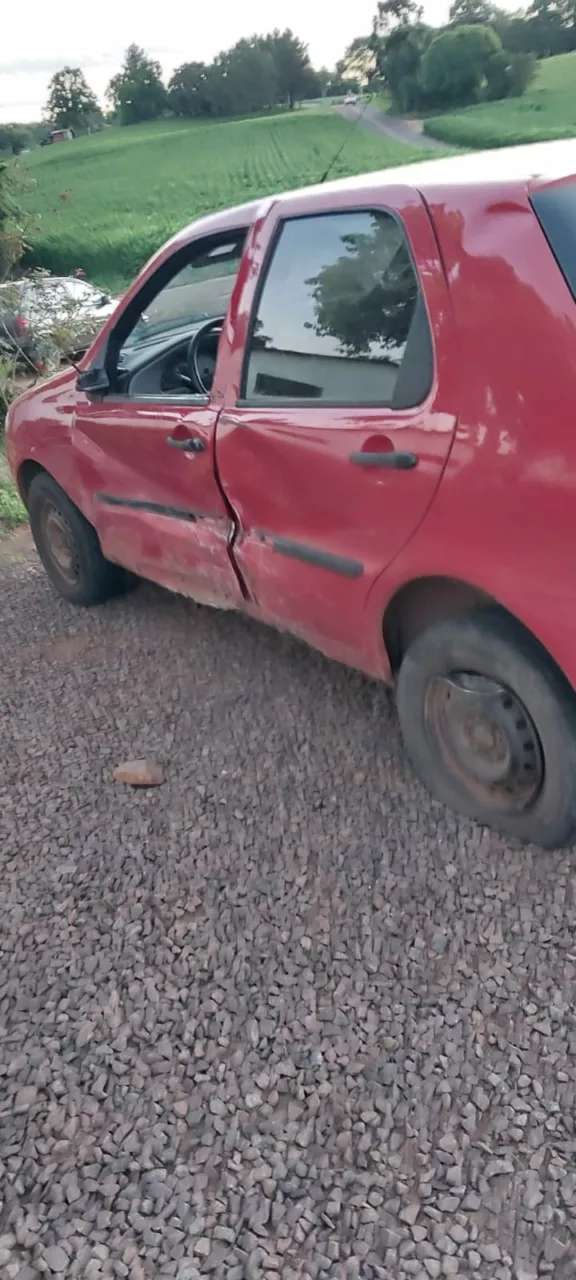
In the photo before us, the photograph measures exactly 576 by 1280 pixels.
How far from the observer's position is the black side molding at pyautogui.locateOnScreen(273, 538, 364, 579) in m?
2.76

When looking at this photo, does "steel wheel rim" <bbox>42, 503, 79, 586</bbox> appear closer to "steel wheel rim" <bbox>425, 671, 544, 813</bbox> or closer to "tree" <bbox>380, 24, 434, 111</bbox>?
"steel wheel rim" <bbox>425, 671, 544, 813</bbox>

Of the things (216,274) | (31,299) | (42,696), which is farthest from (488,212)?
(31,299)

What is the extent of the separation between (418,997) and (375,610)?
1110 mm

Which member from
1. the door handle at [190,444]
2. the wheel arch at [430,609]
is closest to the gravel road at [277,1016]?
the wheel arch at [430,609]

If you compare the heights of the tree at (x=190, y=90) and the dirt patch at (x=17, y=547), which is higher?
the tree at (x=190, y=90)

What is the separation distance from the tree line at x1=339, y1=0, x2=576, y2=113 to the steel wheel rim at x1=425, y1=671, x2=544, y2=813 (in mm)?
9940

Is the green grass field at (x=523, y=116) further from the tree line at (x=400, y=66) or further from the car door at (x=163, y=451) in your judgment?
the car door at (x=163, y=451)

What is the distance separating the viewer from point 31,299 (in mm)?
8914

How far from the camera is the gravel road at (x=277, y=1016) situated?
1.82 metres

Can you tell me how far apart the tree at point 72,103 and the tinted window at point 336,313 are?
2455 cm

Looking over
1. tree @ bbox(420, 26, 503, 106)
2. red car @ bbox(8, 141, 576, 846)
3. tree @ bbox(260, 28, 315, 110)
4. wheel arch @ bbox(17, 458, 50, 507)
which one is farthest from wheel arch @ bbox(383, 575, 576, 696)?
tree @ bbox(260, 28, 315, 110)

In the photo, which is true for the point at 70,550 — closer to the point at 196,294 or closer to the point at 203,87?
the point at 196,294

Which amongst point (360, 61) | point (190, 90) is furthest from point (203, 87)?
point (360, 61)

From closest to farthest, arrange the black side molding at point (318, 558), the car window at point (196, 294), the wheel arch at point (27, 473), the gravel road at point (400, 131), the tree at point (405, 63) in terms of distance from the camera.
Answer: the black side molding at point (318, 558), the car window at point (196, 294), the wheel arch at point (27, 473), the tree at point (405, 63), the gravel road at point (400, 131)
